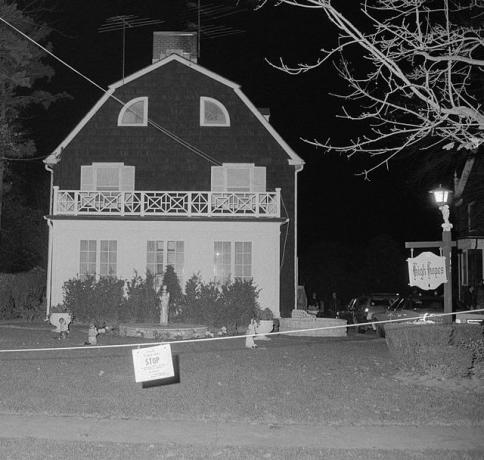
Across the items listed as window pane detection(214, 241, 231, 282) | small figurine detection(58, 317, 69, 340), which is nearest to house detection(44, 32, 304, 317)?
window pane detection(214, 241, 231, 282)

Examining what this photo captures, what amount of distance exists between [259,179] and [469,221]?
980 centimetres

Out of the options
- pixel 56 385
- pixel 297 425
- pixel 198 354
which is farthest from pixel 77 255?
pixel 297 425

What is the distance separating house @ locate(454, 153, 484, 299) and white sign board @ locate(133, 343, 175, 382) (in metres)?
19.1

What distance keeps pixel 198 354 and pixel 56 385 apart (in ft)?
13.4

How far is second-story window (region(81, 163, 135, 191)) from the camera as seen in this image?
2489cm

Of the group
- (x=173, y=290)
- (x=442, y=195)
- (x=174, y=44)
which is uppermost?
(x=174, y=44)

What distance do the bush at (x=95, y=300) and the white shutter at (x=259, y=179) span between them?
6.34m

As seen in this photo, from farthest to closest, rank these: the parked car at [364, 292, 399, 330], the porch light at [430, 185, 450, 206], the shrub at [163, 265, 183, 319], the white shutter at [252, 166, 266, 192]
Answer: the white shutter at [252, 166, 266, 192], the parked car at [364, 292, 399, 330], the shrub at [163, 265, 183, 319], the porch light at [430, 185, 450, 206]

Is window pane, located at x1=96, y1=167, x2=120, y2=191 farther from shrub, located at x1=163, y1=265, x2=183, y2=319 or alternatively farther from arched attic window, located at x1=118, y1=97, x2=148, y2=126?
shrub, located at x1=163, y1=265, x2=183, y2=319

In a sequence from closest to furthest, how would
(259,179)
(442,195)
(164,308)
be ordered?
(442,195) → (164,308) → (259,179)

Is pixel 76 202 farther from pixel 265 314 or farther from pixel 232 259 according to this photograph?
pixel 265 314

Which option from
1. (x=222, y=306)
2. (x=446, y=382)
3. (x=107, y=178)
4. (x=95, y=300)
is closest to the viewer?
(x=446, y=382)

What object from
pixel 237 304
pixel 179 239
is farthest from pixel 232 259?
pixel 237 304

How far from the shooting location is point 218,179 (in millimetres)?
24953
